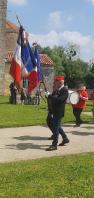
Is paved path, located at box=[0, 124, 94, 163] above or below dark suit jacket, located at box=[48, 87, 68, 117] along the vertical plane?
below

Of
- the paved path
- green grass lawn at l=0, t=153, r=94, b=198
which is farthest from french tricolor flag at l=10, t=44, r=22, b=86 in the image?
green grass lawn at l=0, t=153, r=94, b=198

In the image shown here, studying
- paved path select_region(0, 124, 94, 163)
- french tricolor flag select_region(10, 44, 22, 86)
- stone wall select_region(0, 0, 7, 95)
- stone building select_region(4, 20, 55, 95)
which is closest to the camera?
paved path select_region(0, 124, 94, 163)

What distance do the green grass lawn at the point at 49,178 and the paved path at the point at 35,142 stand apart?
1.10 m

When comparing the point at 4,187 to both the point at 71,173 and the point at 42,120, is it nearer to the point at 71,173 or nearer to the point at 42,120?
the point at 71,173

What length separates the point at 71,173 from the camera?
32.7 ft

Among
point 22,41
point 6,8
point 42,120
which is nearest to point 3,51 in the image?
point 6,8

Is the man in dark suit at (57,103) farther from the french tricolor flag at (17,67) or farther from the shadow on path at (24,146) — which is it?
the french tricolor flag at (17,67)

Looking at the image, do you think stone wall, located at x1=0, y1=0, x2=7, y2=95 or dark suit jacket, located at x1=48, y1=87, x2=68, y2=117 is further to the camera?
stone wall, located at x1=0, y1=0, x2=7, y2=95

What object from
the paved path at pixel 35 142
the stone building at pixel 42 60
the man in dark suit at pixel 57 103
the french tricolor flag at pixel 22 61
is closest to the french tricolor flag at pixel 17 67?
the french tricolor flag at pixel 22 61

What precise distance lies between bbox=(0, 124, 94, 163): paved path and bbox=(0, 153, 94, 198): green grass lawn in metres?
1.10

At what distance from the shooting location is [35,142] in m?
14.8

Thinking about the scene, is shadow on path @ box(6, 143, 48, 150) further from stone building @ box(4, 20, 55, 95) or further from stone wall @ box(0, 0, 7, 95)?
stone building @ box(4, 20, 55, 95)

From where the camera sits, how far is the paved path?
12.8 metres

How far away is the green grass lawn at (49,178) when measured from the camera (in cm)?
838
